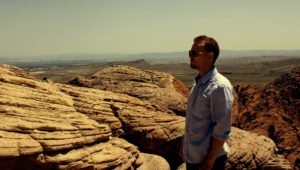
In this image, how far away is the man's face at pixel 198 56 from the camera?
239 inches

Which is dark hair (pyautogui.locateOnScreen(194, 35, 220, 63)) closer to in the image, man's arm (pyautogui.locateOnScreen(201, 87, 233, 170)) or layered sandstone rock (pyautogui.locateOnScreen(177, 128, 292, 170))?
man's arm (pyautogui.locateOnScreen(201, 87, 233, 170))

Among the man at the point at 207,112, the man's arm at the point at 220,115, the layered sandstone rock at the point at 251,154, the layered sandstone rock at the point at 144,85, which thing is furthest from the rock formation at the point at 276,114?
the man's arm at the point at 220,115

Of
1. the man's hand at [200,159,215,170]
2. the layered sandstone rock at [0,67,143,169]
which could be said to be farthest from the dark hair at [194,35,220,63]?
the layered sandstone rock at [0,67,143,169]

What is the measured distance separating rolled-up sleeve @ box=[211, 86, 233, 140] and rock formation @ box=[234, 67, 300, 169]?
1536cm

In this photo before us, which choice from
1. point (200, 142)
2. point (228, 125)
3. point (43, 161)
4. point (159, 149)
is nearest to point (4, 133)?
point (43, 161)

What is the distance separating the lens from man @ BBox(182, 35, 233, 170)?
5794 millimetres

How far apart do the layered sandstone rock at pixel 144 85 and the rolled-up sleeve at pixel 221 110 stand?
378 inches

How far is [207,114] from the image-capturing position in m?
6.04

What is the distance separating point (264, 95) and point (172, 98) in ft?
44.1

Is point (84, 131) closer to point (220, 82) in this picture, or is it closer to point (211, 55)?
point (211, 55)

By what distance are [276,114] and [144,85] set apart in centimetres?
1110

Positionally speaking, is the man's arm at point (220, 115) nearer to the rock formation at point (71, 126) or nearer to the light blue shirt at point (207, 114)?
the light blue shirt at point (207, 114)

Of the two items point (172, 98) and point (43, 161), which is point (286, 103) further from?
point (43, 161)

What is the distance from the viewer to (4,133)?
8.52 metres
